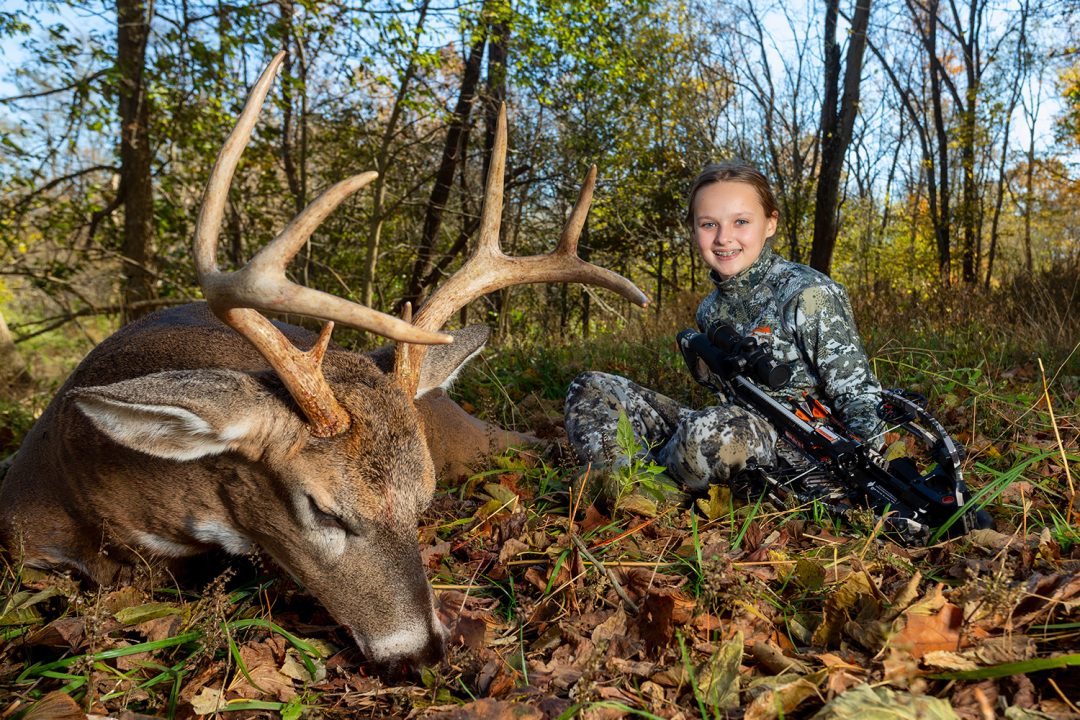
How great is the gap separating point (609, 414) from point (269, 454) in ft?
6.47

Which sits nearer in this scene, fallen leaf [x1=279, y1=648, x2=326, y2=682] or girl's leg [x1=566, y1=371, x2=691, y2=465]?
fallen leaf [x1=279, y1=648, x2=326, y2=682]

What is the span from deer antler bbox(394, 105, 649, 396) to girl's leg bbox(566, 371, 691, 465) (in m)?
1.00

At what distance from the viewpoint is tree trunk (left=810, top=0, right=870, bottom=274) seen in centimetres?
1266

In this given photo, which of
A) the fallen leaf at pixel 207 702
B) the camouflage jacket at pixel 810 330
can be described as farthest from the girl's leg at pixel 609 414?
the fallen leaf at pixel 207 702

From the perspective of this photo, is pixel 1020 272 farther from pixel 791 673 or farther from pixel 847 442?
pixel 791 673

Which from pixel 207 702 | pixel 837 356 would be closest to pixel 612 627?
pixel 207 702

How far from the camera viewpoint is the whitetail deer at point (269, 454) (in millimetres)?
2293

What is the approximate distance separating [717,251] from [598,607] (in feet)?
7.05

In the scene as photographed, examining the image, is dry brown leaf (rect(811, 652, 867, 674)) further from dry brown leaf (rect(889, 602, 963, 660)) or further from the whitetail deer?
the whitetail deer

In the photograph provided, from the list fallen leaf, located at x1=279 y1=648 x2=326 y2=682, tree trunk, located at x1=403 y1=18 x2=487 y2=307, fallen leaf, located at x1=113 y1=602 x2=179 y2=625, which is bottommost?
fallen leaf, located at x1=279 y1=648 x2=326 y2=682

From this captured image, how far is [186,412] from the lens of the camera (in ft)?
7.40

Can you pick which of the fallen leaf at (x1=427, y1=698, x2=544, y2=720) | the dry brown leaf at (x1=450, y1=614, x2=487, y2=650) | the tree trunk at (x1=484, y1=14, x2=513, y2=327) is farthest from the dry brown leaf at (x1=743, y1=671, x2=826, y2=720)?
the tree trunk at (x1=484, y1=14, x2=513, y2=327)

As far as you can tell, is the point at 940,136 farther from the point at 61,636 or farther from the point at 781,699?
the point at 61,636

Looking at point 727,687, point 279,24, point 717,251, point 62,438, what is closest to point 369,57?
point 279,24
